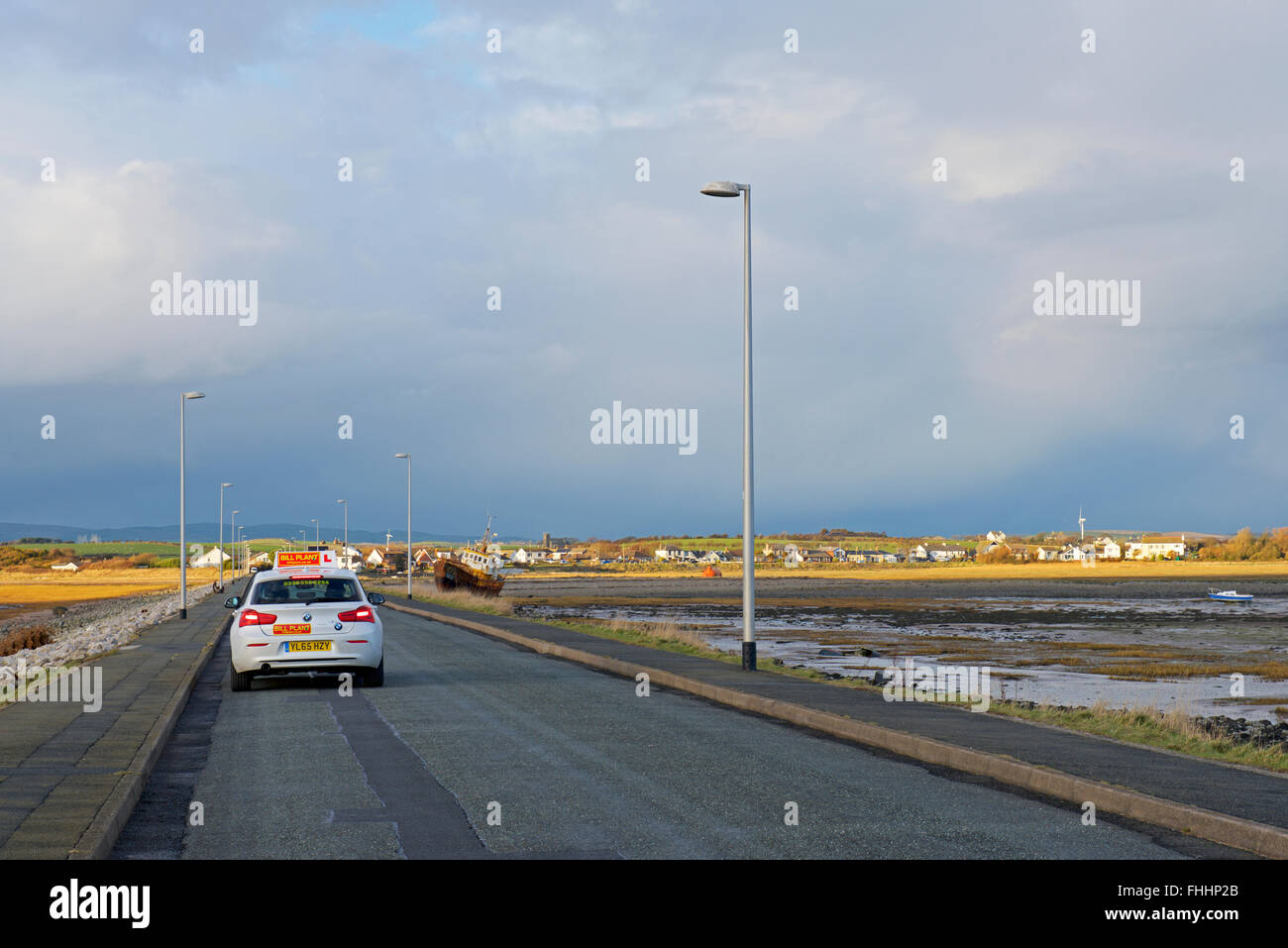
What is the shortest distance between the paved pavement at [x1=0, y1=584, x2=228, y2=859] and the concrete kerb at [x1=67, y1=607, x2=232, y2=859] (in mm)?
51

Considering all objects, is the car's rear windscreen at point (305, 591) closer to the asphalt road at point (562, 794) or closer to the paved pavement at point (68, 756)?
the paved pavement at point (68, 756)

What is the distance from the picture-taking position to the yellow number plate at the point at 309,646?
17.4 meters

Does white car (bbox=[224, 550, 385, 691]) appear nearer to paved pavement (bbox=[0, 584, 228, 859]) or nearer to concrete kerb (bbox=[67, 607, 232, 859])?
paved pavement (bbox=[0, 584, 228, 859])

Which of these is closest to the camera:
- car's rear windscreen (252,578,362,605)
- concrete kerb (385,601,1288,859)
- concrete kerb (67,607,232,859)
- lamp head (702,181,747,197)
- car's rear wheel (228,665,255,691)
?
concrete kerb (67,607,232,859)

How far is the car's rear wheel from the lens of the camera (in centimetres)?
1790

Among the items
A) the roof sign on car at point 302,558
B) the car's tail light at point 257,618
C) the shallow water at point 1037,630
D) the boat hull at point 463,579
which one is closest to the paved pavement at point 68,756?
the car's tail light at point 257,618

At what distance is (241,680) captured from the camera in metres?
18.0

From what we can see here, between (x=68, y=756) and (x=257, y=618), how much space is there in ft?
21.6

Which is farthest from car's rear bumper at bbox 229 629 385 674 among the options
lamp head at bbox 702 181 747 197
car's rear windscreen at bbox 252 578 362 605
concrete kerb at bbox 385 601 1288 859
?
lamp head at bbox 702 181 747 197

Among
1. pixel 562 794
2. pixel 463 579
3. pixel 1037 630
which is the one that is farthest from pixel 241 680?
pixel 463 579

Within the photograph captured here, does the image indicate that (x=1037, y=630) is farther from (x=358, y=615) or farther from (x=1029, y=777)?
(x=1029, y=777)

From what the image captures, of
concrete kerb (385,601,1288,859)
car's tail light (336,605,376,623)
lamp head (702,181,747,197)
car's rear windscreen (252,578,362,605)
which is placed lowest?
concrete kerb (385,601,1288,859)
